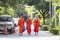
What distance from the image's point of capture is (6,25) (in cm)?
2761

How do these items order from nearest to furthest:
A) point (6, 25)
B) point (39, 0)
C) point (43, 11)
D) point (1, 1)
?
point (6, 25) < point (1, 1) < point (39, 0) < point (43, 11)

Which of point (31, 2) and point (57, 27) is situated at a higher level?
point (31, 2)

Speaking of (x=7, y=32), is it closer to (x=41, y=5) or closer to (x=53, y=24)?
(x=53, y=24)

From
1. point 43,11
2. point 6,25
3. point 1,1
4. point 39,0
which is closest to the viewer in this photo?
point 6,25

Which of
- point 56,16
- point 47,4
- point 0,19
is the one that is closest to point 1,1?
point 0,19

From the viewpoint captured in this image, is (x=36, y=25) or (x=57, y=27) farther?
(x=57, y=27)

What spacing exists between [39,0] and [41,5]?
0.78m

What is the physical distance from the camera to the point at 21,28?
2583cm

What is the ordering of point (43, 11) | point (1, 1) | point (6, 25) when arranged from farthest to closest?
point (43, 11)
point (1, 1)
point (6, 25)

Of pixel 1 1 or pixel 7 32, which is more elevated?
pixel 1 1

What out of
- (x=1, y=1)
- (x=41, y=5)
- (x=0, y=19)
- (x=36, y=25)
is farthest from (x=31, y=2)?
(x=36, y=25)

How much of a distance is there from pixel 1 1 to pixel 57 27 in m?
7.25

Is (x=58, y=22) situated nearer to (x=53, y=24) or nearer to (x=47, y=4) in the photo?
(x=53, y=24)

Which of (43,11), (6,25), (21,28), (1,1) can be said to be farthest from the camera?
(43,11)
